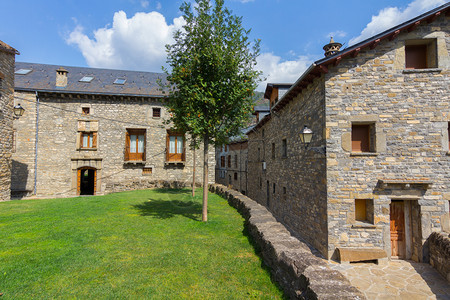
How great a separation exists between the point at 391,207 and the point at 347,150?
97.0 inches

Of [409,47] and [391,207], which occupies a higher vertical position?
[409,47]

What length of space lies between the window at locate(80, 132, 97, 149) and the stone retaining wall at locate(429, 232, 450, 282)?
20366 mm

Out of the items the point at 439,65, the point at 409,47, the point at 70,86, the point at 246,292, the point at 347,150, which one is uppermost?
the point at 70,86

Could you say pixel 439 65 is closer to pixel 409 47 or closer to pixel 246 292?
pixel 409 47

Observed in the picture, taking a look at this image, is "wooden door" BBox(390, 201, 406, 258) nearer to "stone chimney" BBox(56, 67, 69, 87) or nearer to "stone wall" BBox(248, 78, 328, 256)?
"stone wall" BBox(248, 78, 328, 256)

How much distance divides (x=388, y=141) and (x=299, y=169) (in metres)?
3.25

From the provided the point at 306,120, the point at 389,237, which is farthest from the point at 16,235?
the point at 389,237

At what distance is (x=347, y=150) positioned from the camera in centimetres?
720

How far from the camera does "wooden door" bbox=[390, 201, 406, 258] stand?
7.42 meters

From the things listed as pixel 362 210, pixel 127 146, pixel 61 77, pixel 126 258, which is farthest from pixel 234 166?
pixel 126 258

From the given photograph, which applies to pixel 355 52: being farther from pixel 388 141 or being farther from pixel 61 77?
pixel 61 77

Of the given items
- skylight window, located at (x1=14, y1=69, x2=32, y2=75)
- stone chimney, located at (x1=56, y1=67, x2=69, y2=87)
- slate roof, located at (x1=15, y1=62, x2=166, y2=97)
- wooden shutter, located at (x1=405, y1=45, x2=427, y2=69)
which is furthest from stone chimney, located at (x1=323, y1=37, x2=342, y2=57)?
skylight window, located at (x1=14, y1=69, x2=32, y2=75)

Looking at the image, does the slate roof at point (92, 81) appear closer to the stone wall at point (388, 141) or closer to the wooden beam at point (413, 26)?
the stone wall at point (388, 141)

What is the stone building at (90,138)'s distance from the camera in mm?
17531
